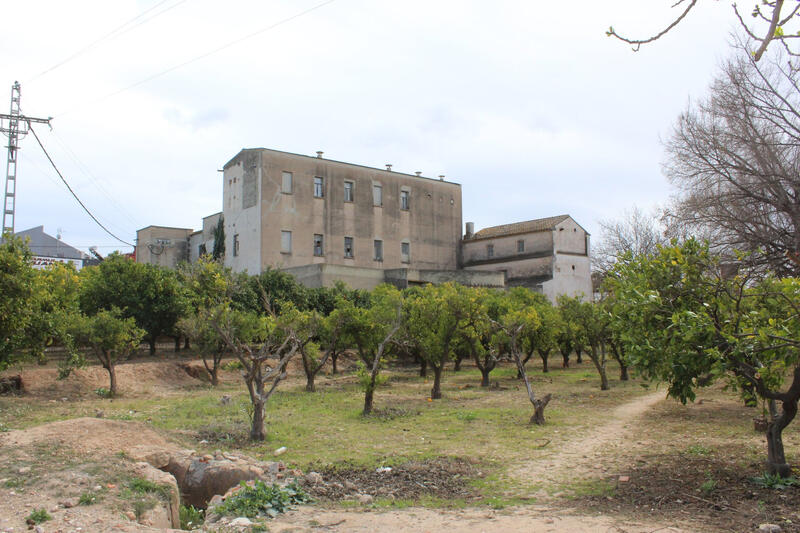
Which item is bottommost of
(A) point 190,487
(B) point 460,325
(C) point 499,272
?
(A) point 190,487

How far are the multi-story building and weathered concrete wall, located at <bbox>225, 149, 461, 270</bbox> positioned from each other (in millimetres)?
70

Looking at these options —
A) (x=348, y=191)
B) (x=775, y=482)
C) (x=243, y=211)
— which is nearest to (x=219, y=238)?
(x=243, y=211)

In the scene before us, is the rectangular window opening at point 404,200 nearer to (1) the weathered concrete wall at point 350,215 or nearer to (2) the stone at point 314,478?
(1) the weathered concrete wall at point 350,215

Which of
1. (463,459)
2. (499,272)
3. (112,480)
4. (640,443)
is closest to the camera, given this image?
(112,480)

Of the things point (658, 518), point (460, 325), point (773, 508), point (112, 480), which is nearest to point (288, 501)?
point (112, 480)

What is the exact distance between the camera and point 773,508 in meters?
7.55

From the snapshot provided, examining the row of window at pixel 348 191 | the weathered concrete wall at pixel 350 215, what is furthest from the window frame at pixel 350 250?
the row of window at pixel 348 191

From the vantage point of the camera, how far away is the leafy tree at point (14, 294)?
15719 millimetres

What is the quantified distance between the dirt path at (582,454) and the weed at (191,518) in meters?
4.76

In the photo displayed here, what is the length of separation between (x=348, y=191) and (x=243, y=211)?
7523 millimetres

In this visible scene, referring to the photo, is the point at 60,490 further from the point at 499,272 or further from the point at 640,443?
the point at 499,272

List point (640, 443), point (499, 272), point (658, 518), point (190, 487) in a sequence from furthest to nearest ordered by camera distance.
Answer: point (499, 272), point (640, 443), point (190, 487), point (658, 518)

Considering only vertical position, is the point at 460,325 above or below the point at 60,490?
above

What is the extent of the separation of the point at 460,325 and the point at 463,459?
12.0 m
